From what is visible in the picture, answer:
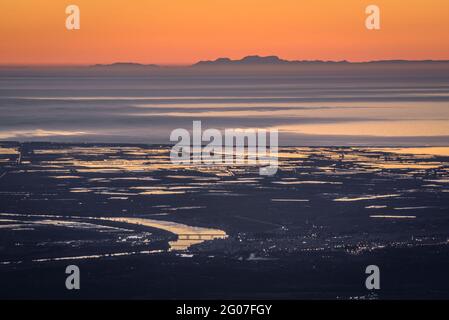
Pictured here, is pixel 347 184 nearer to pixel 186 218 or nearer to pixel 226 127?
pixel 186 218

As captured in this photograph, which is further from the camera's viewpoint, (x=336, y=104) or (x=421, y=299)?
(x=336, y=104)

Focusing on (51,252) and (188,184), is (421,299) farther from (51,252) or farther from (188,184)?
(188,184)

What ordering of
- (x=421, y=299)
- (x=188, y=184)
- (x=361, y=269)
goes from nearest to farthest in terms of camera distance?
1. (x=421, y=299)
2. (x=361, y=269)
3. (x=188, y=184)

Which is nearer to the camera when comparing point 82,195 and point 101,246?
point 101,246

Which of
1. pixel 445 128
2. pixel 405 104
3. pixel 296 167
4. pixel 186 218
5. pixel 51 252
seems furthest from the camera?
pixel 405 104

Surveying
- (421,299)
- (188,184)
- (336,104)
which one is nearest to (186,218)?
(188,184)

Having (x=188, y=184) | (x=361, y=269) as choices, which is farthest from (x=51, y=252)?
(x=188, y=184)
